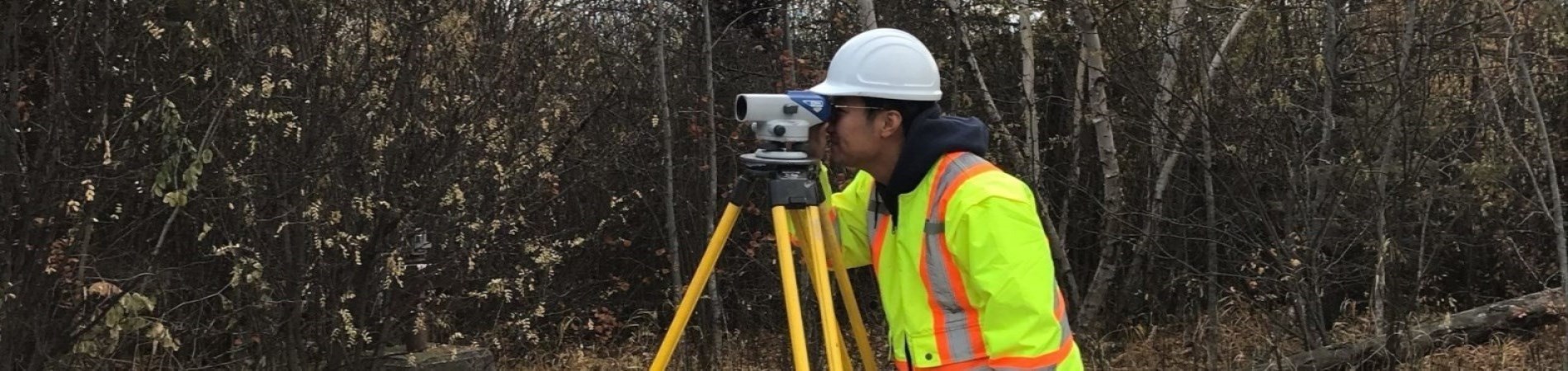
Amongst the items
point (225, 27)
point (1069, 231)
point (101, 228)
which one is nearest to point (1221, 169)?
point (1069, 231)

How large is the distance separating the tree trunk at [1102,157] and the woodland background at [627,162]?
2cm

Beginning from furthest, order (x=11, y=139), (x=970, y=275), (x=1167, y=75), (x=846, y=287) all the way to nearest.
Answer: (x=1167, y=75)
(x=11, y=139)
(x=846, y=287)
(x=970, y=275)

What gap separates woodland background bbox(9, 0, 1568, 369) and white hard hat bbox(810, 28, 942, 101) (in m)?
2.65

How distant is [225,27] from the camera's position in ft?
13.6

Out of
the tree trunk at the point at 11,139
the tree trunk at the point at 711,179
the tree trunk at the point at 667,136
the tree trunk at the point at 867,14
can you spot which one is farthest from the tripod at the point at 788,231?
the tree trunk at the point at 667,136

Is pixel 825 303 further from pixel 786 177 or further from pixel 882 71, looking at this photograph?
pixel 882 71

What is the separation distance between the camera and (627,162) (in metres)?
6.58

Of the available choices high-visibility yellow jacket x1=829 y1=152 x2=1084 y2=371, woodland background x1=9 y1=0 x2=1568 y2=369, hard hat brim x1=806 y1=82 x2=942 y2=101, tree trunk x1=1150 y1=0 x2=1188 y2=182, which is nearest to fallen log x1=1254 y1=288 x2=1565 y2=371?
woodland background x1=9 y1=0 x2=1568 y2=369

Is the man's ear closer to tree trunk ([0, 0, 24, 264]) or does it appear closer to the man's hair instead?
the man's hair

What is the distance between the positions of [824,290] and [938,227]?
0.24m

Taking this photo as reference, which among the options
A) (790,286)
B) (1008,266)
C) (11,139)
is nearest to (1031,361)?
(1008,266)

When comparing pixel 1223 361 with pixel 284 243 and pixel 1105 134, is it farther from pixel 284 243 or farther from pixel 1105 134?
pixel 284 243

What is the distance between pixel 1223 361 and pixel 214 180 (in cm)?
476

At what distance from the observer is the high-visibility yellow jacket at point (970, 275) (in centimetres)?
176
